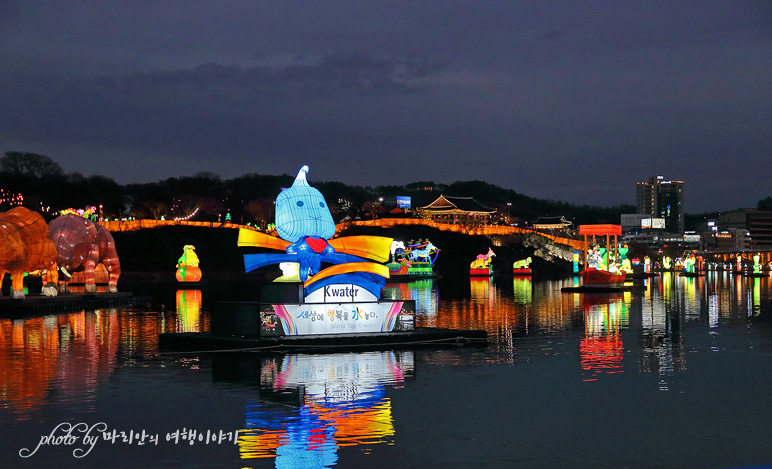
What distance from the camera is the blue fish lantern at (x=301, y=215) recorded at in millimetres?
23609

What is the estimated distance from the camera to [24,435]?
11.1m

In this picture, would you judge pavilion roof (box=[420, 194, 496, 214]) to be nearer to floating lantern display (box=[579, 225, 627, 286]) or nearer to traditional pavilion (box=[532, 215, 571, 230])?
traditional pavilion (box=[532, 215, 571, 230])

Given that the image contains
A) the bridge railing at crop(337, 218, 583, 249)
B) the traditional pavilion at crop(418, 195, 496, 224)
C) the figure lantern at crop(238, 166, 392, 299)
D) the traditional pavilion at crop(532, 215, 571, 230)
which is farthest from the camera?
the traditional pavilion at crop(532, 215, 571, 230)

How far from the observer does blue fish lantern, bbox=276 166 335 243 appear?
23609 mm

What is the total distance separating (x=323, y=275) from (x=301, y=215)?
3.24 m

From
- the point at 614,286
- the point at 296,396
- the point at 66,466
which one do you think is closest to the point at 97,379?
the point at 296,396

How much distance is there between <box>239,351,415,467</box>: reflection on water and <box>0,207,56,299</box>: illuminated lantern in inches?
838

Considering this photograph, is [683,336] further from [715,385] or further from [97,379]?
[97,379]

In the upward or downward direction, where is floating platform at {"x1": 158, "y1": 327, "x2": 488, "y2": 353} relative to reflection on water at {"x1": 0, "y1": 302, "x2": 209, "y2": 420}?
upward

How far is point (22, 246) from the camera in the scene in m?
36.0

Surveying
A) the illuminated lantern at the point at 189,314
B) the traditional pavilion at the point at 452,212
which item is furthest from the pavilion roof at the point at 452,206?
the illuminated lantern at the point at 189,314

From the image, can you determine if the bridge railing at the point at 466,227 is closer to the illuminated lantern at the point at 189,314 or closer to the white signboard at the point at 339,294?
the illuminated lantern at the point at 189,314

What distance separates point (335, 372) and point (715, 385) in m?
7.48

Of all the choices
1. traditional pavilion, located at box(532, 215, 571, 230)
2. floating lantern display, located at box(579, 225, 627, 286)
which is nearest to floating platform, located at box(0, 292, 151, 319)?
floating lantern display, located at box(579, 225, 627, 286)
